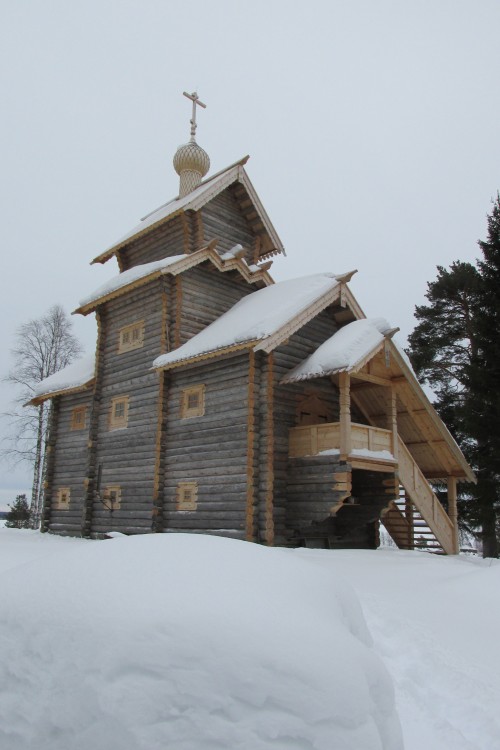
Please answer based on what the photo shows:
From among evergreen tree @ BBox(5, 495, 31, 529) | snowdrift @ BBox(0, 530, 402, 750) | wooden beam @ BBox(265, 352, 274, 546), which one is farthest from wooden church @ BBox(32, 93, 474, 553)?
snowdrift @ BBox(0, 530, 402, 750)

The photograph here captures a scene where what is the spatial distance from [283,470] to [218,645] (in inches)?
478

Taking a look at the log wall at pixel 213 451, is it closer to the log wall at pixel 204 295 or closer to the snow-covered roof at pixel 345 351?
the snow-covered roof at pixel 345 351

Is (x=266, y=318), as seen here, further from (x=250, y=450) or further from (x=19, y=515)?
(x=19, y=515)

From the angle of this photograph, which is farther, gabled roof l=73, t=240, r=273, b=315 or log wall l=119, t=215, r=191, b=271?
log wall l=119, t=215, r=191, b=271

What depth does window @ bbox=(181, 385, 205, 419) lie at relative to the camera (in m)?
16.7

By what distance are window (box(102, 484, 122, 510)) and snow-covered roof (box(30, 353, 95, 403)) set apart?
381 cm

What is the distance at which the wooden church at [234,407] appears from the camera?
49.4 feet

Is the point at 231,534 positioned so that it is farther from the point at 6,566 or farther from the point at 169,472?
the point at 6,566

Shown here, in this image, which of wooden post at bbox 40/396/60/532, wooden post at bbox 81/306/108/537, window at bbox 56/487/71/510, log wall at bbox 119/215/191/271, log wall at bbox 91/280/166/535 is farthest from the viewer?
wooden post at bbox 40/396/60/532

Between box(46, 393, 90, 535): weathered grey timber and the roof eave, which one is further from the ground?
the roof eave

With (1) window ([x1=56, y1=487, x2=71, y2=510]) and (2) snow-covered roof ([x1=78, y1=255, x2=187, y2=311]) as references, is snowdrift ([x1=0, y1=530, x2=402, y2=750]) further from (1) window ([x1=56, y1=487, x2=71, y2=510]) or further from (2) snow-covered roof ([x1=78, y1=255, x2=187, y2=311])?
(1) window ([x1=56, y1=487, x2=71, y2=510])

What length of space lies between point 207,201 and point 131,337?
5.07m

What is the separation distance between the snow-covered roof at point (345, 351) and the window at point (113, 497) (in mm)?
6654

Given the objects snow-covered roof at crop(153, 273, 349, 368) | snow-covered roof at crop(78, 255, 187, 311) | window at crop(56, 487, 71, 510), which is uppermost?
snow-covered roof at crop(78, 255, 187, 311)
